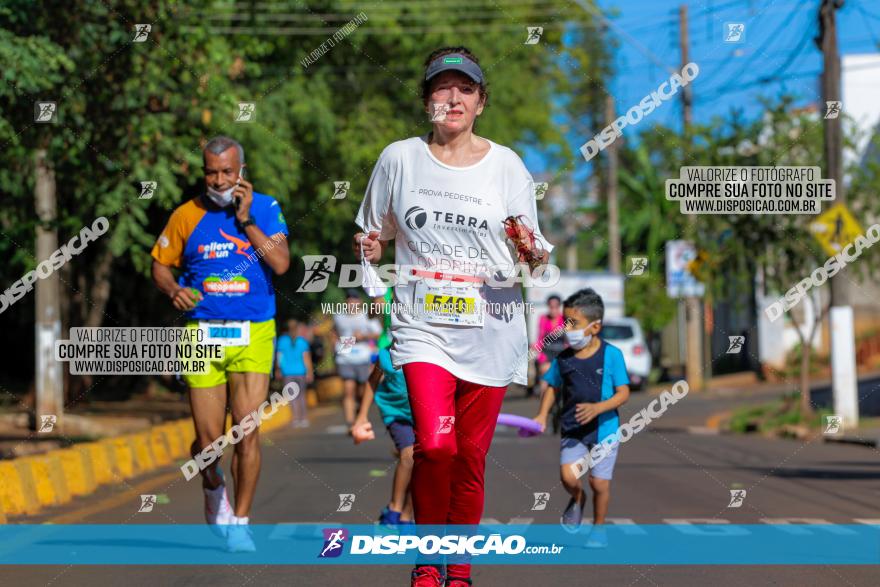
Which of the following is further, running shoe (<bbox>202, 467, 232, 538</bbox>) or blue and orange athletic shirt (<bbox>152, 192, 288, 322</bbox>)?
running shoe (<bbox>202, 467, 232, 538</bbox>)

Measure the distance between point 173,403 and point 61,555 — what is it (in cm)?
2211

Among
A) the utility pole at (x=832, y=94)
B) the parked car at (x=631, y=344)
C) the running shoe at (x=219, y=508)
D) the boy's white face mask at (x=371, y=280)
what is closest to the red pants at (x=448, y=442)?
the boy's white face mask at (x=371, y=280)

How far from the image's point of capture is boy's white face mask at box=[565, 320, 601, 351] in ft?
29.7

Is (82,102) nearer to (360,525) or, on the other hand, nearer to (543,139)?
(360,525)

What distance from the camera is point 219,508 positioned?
8117mm

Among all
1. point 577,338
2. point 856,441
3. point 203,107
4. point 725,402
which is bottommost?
point 725,402

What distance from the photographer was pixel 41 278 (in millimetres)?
17922

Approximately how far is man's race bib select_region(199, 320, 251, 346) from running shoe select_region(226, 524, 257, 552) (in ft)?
3.21

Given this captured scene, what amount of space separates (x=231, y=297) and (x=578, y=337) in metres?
2.26

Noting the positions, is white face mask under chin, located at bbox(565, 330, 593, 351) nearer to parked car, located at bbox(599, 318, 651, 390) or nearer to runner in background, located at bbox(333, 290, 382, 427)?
runner in background, located at bbox(333, 290, 382, 427)

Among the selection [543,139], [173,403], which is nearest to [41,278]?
[173,403]
